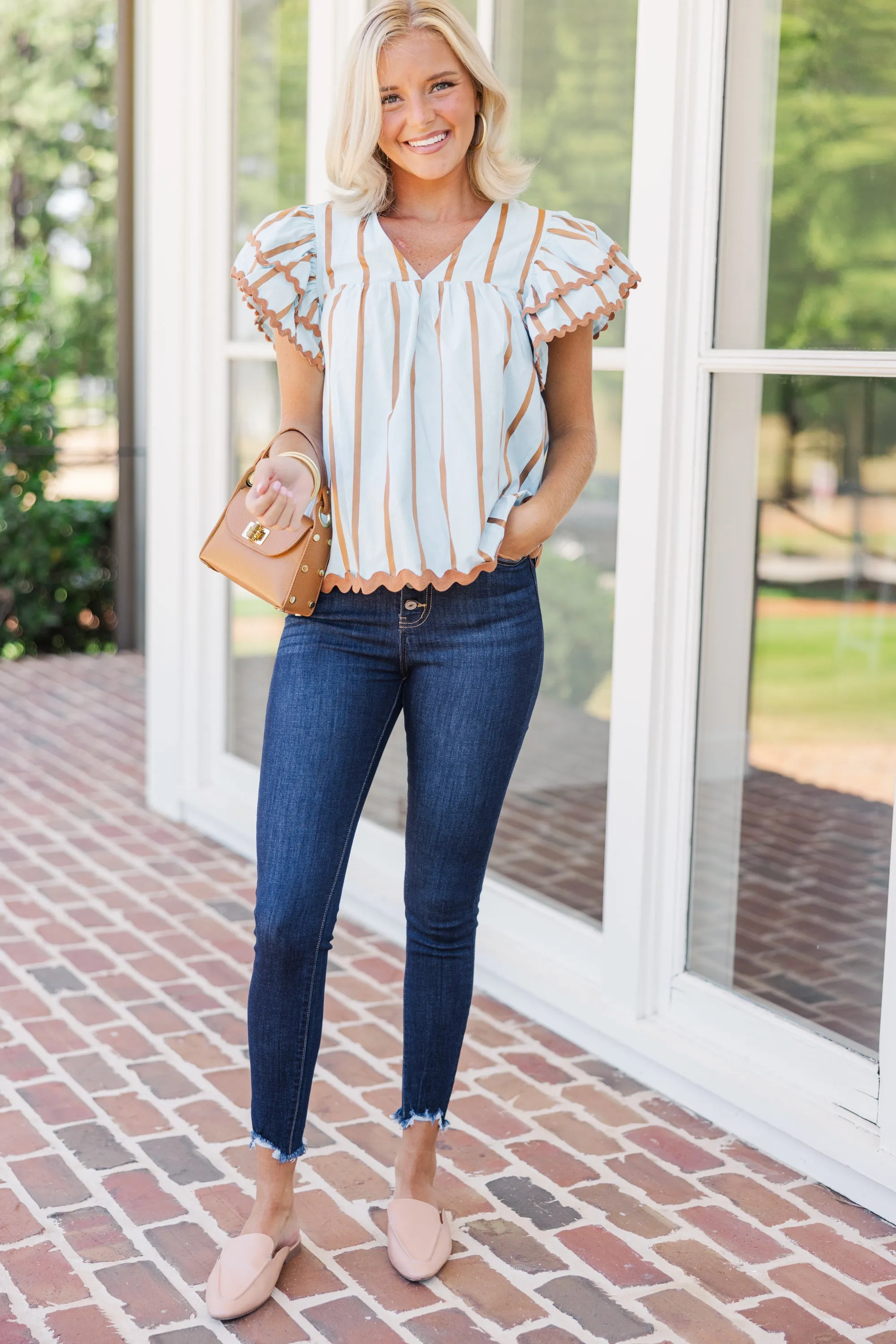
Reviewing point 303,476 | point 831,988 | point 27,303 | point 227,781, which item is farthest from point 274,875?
point 27,303

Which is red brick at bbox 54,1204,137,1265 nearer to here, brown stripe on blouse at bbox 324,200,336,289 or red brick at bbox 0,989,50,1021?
red brick at bbox 0,989,50,1021

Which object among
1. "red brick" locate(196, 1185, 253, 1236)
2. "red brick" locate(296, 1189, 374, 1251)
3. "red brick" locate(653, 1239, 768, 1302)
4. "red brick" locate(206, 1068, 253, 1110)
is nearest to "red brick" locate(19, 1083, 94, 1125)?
"red brick" locate(206, 1068, 253, 1110)

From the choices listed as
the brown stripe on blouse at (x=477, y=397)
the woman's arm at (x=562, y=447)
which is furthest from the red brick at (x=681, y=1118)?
the brown stripe on blouse at (x=477, y=397)

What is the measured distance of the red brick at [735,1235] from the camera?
224 centimetres

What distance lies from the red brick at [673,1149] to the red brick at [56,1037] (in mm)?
1086

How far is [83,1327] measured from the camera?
2002 mm

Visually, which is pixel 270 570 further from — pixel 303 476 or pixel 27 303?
pixel 27 303

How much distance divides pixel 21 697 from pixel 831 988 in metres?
4.08

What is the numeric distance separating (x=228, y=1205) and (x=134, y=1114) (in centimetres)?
38

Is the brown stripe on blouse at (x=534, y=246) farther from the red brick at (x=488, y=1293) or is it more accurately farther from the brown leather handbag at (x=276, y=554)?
the red brick at (x=488, y=1293)

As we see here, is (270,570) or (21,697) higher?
(270,570)

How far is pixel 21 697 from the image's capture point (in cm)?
621

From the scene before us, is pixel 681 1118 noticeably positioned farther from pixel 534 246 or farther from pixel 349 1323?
pixel 534 246

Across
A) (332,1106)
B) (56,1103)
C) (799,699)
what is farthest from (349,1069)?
(799,699)
